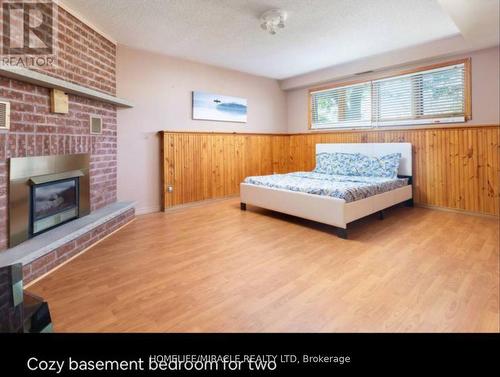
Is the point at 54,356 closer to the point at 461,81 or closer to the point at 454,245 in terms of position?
the point at 454,245

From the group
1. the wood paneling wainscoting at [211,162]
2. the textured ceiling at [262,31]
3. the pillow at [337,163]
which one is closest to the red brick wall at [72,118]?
the textured ceiling at [262,31]

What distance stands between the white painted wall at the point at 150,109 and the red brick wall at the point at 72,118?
0.69ft

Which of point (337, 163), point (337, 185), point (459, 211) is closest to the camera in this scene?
point (337, 185)

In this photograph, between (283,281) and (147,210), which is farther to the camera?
(147,210)

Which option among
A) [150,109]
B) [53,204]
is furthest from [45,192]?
[150,109]

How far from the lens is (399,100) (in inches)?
176

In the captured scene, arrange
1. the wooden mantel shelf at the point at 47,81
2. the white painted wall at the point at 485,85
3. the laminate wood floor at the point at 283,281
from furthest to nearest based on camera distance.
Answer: the white painted wall at the point at 485,85 → the wooden mantel shelf at the point at 47,81 → the laminate wood floor at the point at 283,281

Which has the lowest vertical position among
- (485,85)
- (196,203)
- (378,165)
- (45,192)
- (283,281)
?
(283,281)

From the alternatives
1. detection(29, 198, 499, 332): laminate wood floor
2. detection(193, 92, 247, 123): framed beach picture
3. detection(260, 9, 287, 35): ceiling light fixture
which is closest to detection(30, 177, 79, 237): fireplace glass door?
detection(29, 198, 499, 332): laminate wood floor

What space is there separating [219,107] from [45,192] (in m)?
3.15

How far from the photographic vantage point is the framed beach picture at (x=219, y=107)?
4664mm

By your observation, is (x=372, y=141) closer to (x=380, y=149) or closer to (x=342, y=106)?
(x=380, y=149)

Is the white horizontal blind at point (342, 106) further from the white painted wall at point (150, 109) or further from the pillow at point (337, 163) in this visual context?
the white painted wall at point (150, 109)

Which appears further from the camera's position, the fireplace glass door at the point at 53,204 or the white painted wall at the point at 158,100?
the white painted wall at the point at 158,100
